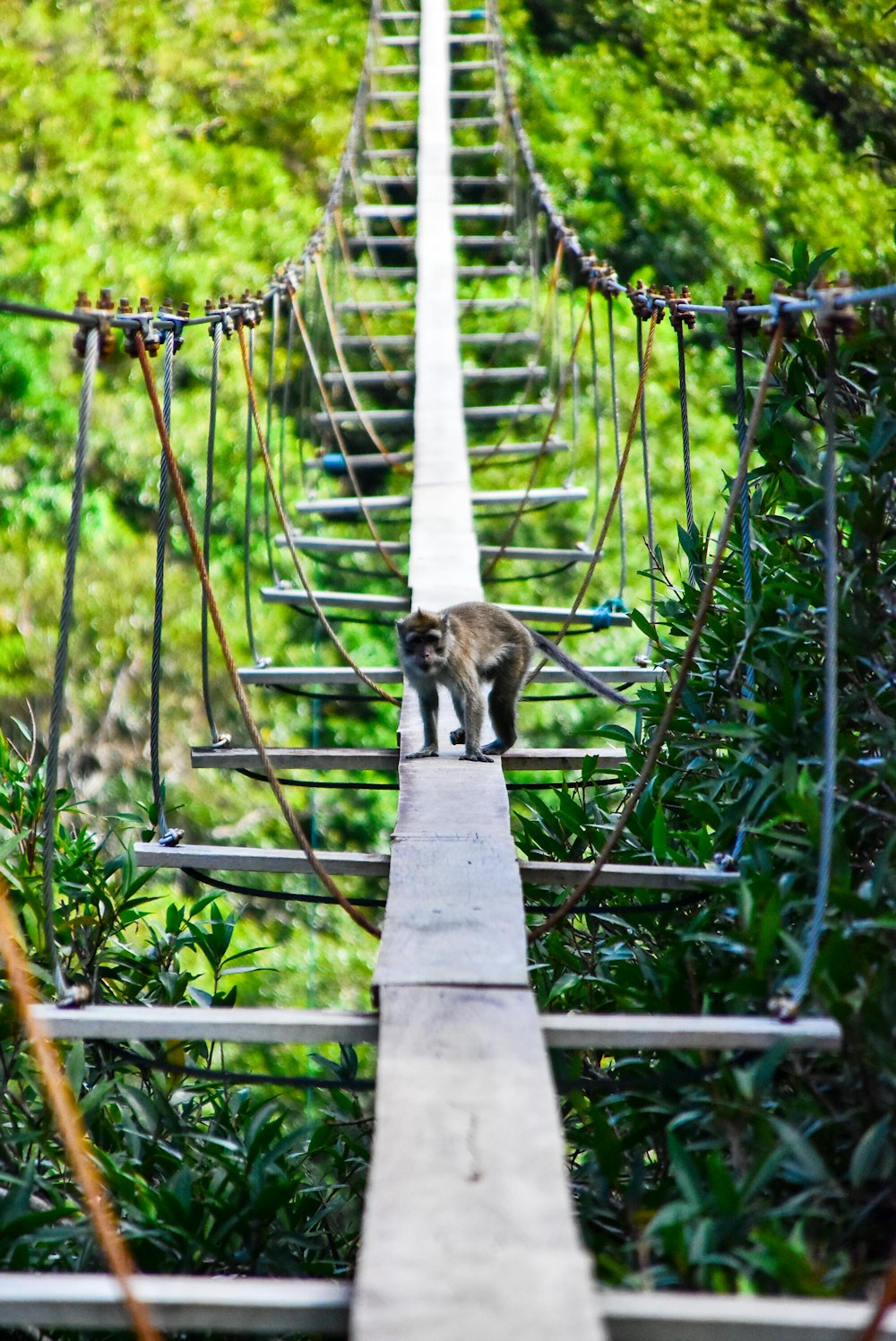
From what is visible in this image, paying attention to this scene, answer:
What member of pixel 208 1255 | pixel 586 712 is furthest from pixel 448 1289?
pixel 586 712

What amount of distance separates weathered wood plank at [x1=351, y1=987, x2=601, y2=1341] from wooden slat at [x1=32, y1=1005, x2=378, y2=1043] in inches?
2.3

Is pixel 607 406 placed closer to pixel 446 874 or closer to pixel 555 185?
pixel 555 185

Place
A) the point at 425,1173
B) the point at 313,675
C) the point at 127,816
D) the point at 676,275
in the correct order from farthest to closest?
the point at 676,275 → the point at 313,675 → the point at 127,816 → the point at 425,1173

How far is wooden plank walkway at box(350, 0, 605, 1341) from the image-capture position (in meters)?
1.08

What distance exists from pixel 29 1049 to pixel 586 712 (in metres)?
5.12

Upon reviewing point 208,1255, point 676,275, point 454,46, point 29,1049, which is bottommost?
point 208,1255

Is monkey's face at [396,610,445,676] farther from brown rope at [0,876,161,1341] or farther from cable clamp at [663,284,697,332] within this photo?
brown rope at [0,876,161,1341]

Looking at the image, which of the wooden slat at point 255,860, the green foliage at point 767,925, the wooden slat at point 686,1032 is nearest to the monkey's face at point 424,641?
the green foliage at point 767,925

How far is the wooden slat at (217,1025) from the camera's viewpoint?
158cm

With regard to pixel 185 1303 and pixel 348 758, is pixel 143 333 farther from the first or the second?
pixel 185 1303

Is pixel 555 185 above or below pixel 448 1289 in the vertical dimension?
above

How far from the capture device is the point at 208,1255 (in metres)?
1.80

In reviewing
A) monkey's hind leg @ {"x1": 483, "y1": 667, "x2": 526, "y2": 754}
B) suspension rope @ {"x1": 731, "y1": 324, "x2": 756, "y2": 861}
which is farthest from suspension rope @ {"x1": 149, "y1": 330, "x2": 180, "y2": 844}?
suspension rope @ {"x1": 731, "y1": 324, "x2": 756, "y2": 861}

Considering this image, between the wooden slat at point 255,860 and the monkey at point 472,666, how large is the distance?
45cm
